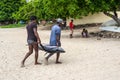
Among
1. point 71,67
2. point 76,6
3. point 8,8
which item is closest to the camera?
point 71,67

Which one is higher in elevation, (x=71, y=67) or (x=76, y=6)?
(x=76, y=6)

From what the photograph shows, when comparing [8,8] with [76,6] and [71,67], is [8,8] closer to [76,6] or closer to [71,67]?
[76,6]

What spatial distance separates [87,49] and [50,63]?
4.31 metres

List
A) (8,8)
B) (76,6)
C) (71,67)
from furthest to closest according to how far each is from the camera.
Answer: (8,8) → (76,6) → (71,67)

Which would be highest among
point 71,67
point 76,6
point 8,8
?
point 76,6

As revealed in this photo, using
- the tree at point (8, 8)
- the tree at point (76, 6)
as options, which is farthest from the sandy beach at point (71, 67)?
the tree at point (8, 8)

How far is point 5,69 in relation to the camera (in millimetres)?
12867

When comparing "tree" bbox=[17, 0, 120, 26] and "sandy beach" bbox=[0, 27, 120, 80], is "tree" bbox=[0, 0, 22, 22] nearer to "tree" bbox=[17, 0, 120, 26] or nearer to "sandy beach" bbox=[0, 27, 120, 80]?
"tree" bbox=[17, 0, 120, 26]

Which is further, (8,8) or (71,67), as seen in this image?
(8,8)

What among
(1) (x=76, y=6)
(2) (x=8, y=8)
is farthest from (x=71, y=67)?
(2) (x=8, y=8)

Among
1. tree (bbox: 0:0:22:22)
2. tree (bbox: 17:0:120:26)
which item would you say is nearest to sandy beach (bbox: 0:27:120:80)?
tree (bbox: 17:0:120:26)

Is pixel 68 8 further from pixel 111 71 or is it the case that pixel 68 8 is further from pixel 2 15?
pixel 2 15

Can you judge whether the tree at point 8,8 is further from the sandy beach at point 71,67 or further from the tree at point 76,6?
the sandy beach at point 71,67

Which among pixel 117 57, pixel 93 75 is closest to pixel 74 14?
pixel 117 57
